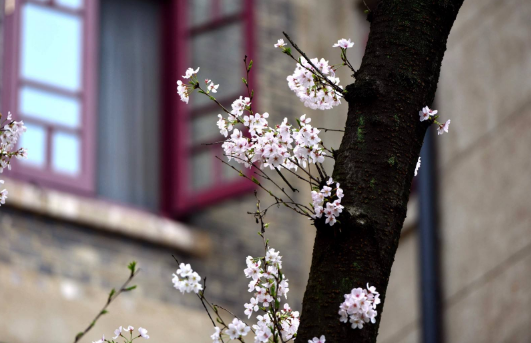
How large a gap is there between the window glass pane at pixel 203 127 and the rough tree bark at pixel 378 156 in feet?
18.9

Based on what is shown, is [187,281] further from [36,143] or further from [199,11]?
[199,11]

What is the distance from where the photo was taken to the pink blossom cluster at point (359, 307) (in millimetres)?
2479

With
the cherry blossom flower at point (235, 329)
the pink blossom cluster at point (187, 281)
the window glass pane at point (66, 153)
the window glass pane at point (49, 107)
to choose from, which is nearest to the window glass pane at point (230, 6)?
the window glass pane at point (49, 107)

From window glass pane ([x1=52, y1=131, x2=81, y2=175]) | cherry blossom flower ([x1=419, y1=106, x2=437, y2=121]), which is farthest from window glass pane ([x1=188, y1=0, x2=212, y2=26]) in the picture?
cherry blossom flower ([x1=419, y1=106, x2=437, y2=121])

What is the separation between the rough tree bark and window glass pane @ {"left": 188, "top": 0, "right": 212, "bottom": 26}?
6290mm

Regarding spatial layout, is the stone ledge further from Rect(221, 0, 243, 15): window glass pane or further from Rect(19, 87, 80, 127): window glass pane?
Rect(221, 0, 243, 15): window glass pane

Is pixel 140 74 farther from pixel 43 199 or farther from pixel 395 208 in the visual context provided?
pixel 395 208

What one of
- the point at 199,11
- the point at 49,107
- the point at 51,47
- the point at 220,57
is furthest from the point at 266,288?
the point at 199,11

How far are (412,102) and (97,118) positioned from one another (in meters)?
6.19

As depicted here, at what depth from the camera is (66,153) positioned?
26.4 ft

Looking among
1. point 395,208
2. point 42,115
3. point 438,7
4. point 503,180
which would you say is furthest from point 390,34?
point 42,115

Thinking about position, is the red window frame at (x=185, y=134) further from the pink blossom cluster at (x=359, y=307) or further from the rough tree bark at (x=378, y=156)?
A: the pink blossom cluster at (x=359, y=307)

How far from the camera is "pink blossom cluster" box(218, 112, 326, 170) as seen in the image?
280cm

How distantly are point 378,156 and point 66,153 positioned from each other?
5.66 meters
